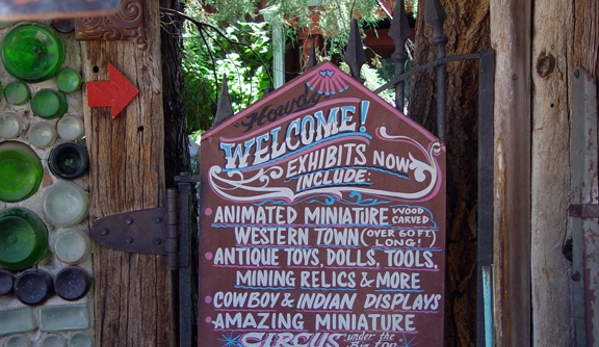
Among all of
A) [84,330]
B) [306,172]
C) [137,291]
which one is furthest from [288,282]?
[84,330]

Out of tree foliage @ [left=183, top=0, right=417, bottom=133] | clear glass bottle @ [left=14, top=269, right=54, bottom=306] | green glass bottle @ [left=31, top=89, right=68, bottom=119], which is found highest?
tree foliage @ [left=183, top=0, right=417, bottom=133]

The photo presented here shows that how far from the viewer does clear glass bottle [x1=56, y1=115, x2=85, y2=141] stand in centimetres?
253

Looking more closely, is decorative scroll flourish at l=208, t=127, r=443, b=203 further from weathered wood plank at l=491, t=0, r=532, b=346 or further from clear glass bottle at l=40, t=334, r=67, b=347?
clear glass bottle at l=40, t=334, r=67, b=347

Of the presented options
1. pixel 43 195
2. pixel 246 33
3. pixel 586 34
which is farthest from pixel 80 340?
pixel 246 33

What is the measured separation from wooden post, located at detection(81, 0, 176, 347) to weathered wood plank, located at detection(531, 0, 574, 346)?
1.44 metres

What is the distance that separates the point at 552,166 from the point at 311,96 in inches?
36.5

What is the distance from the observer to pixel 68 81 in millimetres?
2520

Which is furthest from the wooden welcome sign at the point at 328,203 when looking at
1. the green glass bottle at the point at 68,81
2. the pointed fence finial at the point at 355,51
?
the green glass bottle at the point at 68,81

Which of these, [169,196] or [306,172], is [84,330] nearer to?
[169,196]

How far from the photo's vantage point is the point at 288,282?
242cm

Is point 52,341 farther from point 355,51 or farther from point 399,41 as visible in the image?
point 399,41

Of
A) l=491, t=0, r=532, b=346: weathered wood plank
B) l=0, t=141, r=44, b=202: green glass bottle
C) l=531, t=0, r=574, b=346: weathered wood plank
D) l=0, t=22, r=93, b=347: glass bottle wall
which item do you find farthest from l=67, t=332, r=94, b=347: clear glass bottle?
l=531, t=0, r=574, b=346: weathered wood plank

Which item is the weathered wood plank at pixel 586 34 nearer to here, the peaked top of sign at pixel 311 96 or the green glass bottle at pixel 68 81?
the peaked top of sign at pixel 311 96

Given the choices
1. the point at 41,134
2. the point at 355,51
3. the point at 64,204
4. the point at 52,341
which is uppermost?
the point at 355,51
